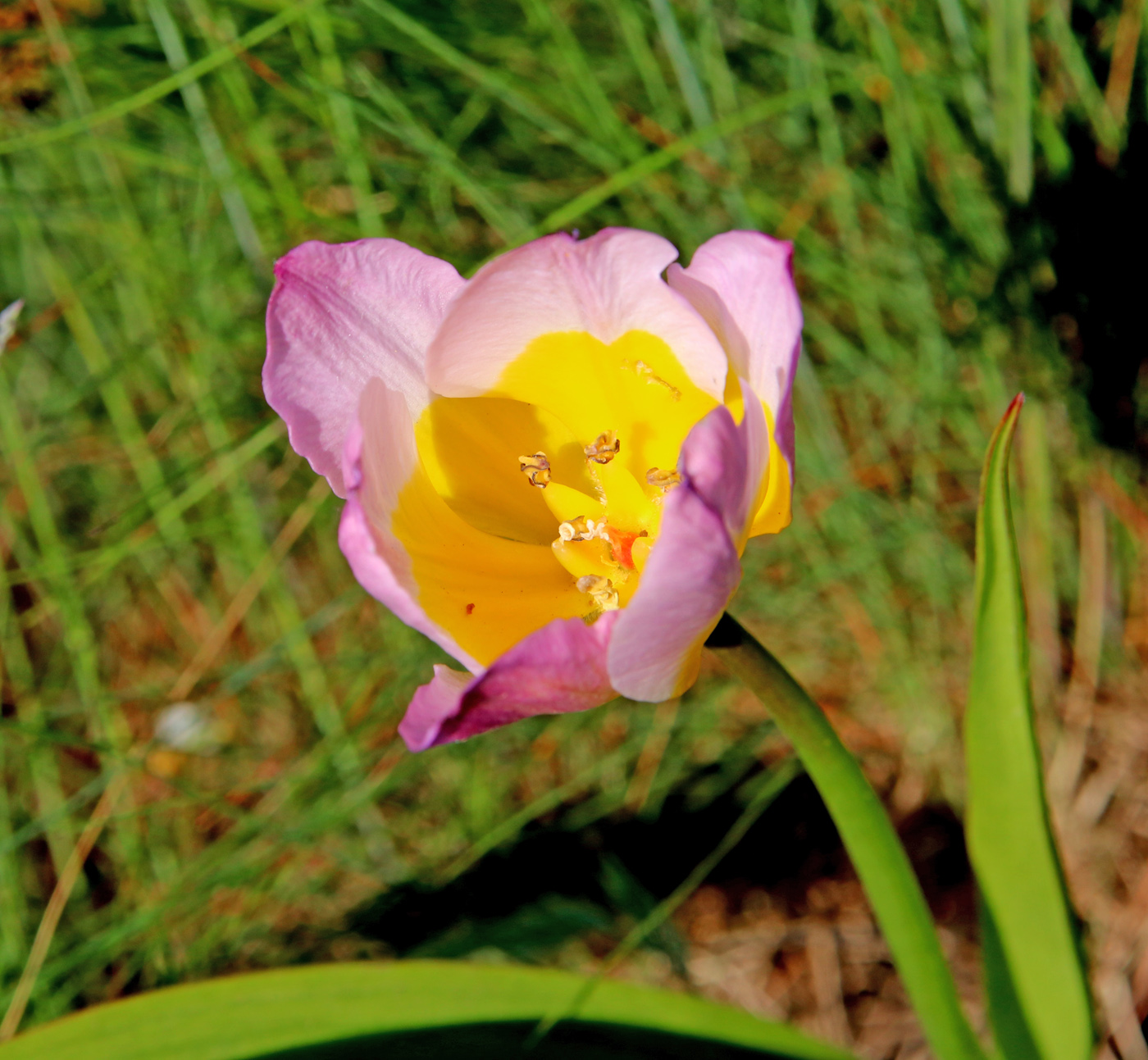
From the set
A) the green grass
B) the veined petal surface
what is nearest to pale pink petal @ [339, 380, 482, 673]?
the veined petal surface

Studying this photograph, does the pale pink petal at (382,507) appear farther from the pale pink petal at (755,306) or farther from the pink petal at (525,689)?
the pale pink petal at (755,306)

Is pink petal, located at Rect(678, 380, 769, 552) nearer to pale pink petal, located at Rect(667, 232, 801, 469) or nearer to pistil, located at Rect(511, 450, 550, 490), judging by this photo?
pale pink petal, located at Rect(667, 232, 801, 469)

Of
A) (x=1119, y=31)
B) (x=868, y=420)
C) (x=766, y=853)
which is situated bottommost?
(x=766, y=853)

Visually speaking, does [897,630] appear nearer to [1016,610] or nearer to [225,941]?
[1016,610]

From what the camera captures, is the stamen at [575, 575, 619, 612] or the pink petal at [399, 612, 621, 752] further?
the stamen at [575, 575, 619, 612]

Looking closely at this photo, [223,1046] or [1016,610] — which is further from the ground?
[1016,610]

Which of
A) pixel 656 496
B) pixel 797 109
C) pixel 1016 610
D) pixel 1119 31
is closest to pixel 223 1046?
pixel 656 496

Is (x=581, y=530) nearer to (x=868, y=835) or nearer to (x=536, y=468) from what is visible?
(x=536, y=468)
